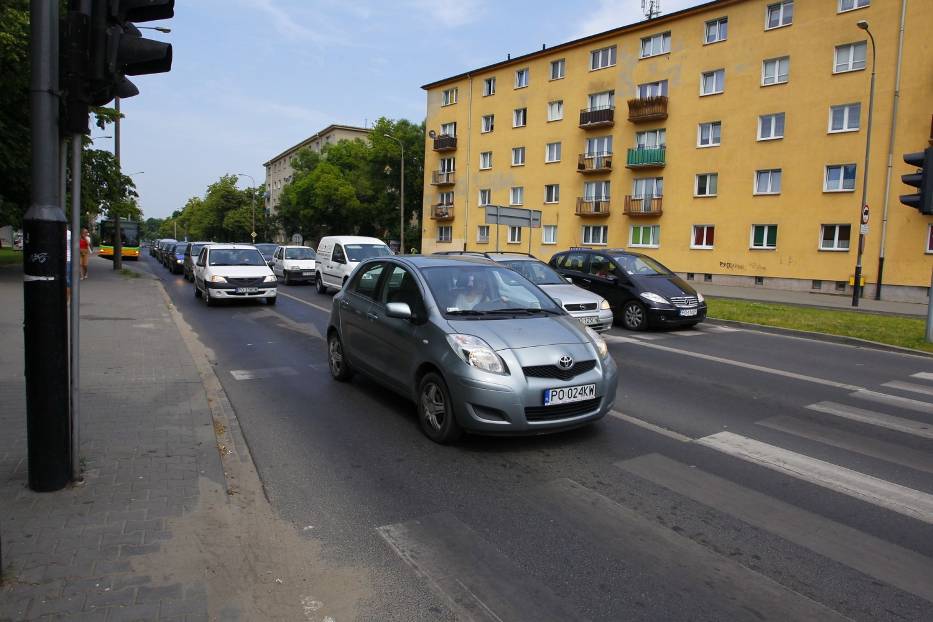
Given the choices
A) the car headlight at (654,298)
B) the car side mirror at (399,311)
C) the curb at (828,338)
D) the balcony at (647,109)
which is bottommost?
the curb at (828,338)

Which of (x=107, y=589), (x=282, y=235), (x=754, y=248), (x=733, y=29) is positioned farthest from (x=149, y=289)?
(x=282, y=235)

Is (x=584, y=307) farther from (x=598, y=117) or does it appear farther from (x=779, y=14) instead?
(x=598, y=117)

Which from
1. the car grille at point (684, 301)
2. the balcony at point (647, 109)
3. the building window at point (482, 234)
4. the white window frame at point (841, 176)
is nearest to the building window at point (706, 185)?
the balcony at point (647, 109)

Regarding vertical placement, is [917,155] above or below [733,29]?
below

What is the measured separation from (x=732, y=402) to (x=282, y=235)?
300 feet

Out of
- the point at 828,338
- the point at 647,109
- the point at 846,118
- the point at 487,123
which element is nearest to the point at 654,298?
the point at 828,338

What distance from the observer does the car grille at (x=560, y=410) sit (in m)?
5.16

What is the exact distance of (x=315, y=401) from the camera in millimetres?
7020

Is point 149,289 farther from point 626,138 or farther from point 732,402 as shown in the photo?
point 626,138

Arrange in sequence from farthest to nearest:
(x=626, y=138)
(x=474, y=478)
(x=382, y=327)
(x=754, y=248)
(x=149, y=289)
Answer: (x=626, y=138)
(x=754, y=248)
(x=149, y=289)
(x=382, y=327)
(x=474, y=478)

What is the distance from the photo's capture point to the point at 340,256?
2031cm

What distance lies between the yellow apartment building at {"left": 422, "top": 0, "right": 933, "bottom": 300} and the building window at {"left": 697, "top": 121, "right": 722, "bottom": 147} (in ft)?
0.34

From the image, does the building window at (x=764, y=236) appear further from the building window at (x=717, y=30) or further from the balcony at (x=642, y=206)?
the building window at (x=717, y=30)

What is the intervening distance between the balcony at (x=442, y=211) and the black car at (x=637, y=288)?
35.2 m
